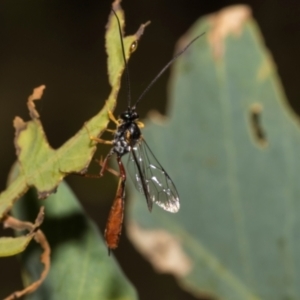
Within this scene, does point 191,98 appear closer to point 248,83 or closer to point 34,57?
point 248,83

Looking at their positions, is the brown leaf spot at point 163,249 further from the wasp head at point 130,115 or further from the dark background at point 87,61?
the dark background at point 87,61

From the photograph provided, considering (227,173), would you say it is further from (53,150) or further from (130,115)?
(53,150)

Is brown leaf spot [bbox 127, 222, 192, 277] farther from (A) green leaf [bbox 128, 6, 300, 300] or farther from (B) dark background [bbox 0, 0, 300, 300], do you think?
(B) dark background [bbox 0, 0, 300, 300]

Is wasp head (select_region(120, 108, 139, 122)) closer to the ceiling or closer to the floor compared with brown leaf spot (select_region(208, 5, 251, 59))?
closer to the ceiling

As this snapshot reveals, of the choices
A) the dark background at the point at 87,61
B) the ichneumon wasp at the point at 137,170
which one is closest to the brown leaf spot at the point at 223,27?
the ichneumon wasp at the point at 137,170

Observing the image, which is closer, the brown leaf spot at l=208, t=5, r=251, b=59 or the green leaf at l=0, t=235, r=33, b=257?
the green leaf at l=0, t=235, r=33, b=257

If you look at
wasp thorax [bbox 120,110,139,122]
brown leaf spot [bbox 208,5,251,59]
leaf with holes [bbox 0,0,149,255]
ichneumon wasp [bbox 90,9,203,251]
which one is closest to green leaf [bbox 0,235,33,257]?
leaf with holes [bbox 0,0,149,255]
